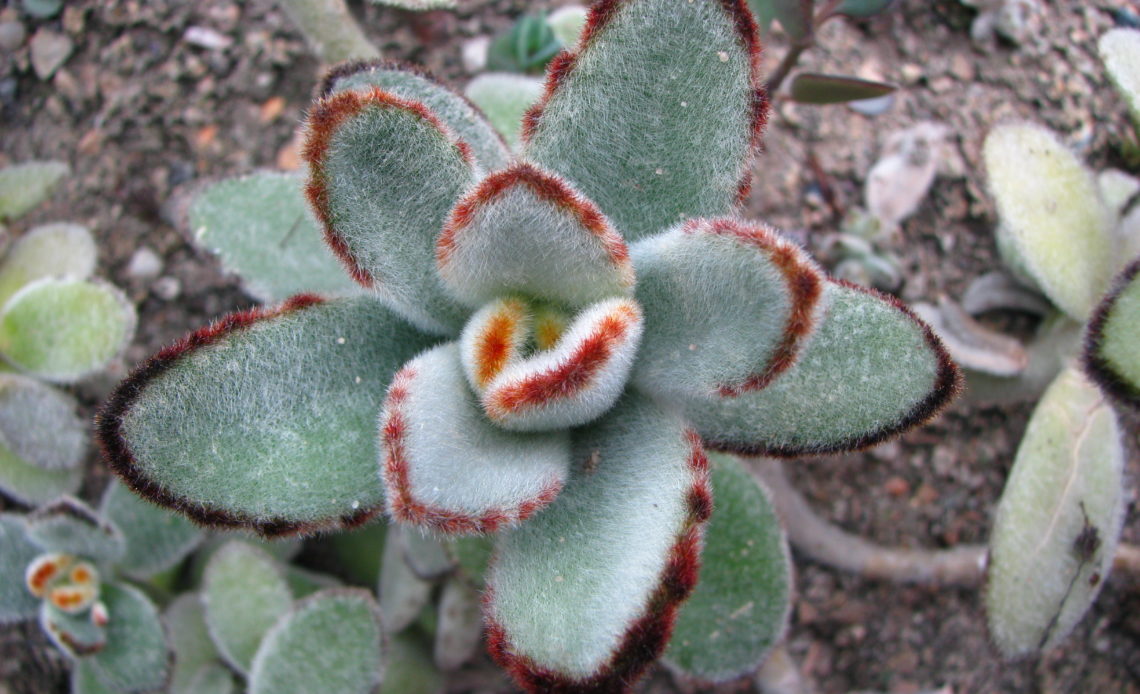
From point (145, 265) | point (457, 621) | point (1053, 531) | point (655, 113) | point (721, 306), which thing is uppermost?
point (655, 113)

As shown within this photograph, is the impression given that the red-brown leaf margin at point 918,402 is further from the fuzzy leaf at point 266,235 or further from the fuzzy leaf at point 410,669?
the fuzzy leaf at point 410,669

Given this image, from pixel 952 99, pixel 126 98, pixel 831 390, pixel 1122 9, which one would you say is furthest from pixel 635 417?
pixel 1122 9

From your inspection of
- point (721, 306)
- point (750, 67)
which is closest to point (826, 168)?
point (750, 67)

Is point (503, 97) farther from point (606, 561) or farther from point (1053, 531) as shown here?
point (1053, 531)

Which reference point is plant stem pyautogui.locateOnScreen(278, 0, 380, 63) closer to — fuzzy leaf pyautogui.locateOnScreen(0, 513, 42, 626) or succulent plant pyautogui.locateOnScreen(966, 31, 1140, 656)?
fuzzy leaf pyautogui.locateOnScreen(0, 513, 42, 626)

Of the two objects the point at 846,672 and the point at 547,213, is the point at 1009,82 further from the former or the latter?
the point at 547,213

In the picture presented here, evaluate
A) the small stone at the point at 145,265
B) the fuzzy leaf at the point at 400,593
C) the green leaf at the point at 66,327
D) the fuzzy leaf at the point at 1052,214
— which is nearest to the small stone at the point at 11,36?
the small stone at the point at 145,265

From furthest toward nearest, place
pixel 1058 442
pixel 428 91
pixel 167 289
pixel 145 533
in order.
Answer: pixel 167 289 → pixel 145 533 → pixel 1058 442 → pixel 428 91
